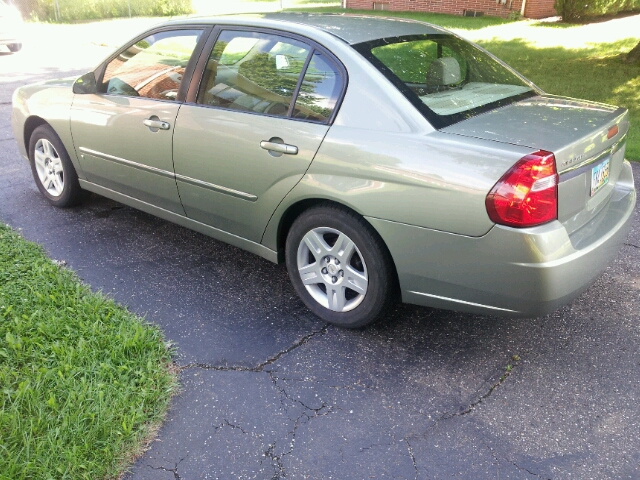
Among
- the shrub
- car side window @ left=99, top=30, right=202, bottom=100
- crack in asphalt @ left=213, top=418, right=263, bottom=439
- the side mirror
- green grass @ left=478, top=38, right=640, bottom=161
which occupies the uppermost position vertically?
car side window @ left=99, top=30, right=202, bottom=100

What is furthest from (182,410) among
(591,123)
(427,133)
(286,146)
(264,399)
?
(591,123)

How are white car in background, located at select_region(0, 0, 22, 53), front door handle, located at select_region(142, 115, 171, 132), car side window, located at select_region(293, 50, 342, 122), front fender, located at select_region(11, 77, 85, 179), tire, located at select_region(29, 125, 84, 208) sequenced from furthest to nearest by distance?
white car in background, located at select_region(0, 0, 22, 53), tire, located at select_region(29, 125, 84, 208), front fender, located at select_region(11, 77, 85, 179), front door handle, located at select_region(142, 115, 171, 132), car side window, located at select_region(293, 50, 342, 122)

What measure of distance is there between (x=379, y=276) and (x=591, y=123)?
4.27 ft

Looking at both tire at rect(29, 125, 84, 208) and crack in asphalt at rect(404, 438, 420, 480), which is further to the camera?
tire at rect(29, 125, 84, 208)

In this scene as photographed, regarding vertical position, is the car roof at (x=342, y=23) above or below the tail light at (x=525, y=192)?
above

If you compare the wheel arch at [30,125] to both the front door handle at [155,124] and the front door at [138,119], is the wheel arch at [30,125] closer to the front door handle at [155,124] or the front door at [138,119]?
the front door at [138,119]

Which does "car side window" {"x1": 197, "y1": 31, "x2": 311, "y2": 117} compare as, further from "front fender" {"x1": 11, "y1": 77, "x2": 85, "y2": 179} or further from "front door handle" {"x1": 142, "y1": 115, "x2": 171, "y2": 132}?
"front fender" {"x1": 11, "y1": 77, "x2": 85, "y2": 179}

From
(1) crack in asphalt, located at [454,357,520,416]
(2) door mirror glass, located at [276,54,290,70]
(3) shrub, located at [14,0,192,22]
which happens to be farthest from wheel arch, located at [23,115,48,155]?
(3) shrub, located at [14,0,192,22]

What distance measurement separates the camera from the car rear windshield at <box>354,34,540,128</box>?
121 inches

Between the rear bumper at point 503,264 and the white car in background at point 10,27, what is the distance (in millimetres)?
14618

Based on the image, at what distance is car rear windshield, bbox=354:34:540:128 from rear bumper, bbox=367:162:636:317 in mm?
599

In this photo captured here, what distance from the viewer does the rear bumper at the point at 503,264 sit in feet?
8.64

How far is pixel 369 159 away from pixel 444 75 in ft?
2.74

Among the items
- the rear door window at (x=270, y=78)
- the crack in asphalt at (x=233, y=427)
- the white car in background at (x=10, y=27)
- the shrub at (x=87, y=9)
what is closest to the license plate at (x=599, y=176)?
the rear door window at (x=270, y=78)
